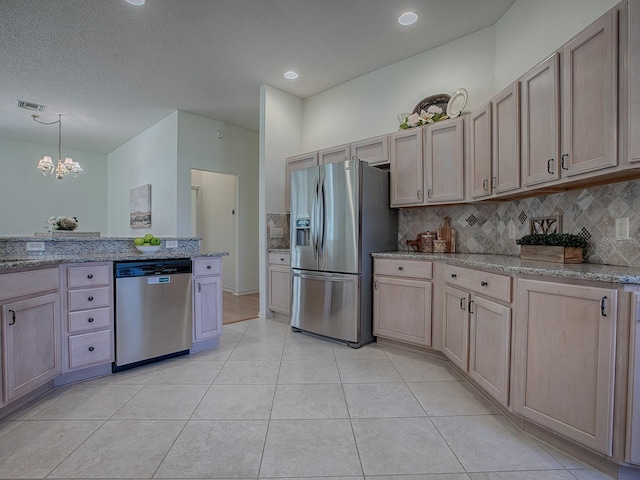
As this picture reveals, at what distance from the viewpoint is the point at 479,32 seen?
9.86 feet

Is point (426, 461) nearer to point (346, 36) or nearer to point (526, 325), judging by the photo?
point (526, 325)

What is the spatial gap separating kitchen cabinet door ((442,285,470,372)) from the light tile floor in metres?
0.18

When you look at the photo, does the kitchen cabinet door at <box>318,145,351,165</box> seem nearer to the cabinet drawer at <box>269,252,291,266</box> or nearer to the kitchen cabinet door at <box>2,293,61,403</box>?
the cabinet drawer at <box>269,252,291,266</box>

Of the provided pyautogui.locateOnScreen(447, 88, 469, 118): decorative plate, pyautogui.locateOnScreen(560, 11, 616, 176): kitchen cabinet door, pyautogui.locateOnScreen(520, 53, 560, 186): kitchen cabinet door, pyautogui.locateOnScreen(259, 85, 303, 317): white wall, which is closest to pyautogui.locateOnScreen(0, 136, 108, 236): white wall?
pyautogui.locateOnScreen(259, 85, 303, 317): white wall

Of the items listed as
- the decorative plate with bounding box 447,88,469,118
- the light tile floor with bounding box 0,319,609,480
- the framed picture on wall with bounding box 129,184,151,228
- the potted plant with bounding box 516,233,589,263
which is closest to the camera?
the light tile floor with bounding box 0,319,609,480

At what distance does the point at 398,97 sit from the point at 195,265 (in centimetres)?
279

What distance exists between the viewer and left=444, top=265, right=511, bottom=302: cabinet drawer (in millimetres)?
1763

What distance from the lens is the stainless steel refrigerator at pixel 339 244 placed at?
Answer: 116 inches

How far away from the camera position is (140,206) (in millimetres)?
5805

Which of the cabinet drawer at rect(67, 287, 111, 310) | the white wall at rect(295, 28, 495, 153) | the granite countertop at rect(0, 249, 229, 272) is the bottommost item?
the cabinet drawer at rect(67, 287, 111, 310)

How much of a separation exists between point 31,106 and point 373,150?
4.98 metres

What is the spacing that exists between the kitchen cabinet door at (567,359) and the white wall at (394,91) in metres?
2.20

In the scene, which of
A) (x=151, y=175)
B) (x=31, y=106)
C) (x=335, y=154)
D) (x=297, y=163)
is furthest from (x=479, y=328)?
(x=31, y=106)

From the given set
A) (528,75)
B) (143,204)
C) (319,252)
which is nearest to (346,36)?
(528,75)
